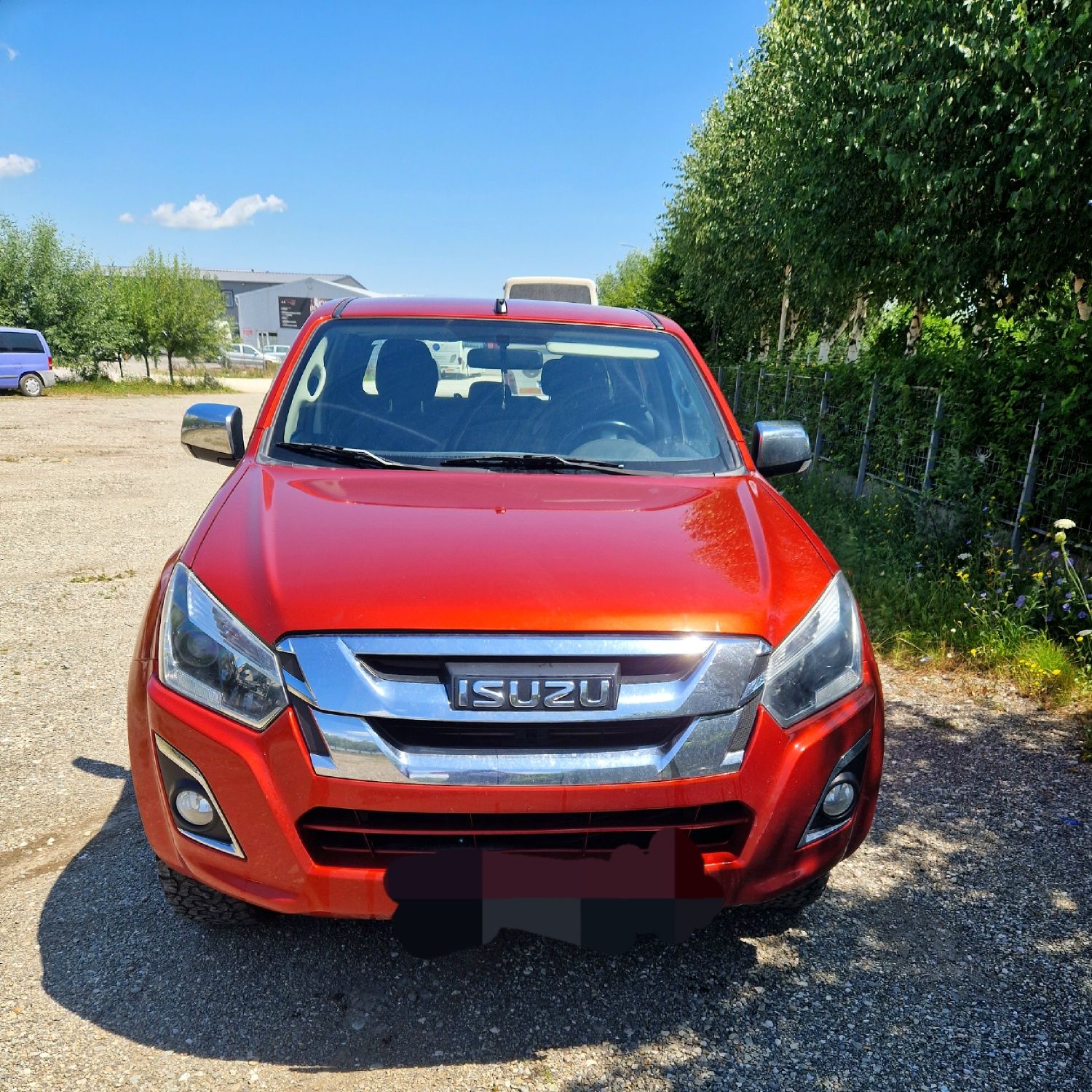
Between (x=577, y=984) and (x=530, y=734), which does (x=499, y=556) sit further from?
(x=577, y=984)

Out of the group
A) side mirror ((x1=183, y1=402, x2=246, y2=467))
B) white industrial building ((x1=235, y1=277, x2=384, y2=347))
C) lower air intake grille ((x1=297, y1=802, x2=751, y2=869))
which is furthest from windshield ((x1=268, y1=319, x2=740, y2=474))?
white industrial building ((x1=235, y1=277, x2=384, y2=347))

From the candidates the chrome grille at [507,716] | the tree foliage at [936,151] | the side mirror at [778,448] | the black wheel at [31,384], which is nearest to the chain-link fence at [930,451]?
the tree foliage at [936,151]

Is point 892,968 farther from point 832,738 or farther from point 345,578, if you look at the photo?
point 345,578

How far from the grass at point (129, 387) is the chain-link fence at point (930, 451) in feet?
92.1

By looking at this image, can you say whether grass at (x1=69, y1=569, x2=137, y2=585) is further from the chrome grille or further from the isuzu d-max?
the chrome grille

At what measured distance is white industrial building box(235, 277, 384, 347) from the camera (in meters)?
94.8

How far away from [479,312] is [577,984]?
2.52 meters

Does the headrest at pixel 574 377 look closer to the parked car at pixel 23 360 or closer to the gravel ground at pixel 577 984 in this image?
the gravel ground at pixel 577 984

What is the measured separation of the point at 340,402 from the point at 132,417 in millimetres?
22806

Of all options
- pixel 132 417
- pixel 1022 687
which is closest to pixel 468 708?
pixel 1022 687

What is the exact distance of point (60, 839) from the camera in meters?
3.17

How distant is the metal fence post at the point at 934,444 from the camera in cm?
770

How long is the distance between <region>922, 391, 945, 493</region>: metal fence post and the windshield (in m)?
4.87

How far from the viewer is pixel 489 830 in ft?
6.61
